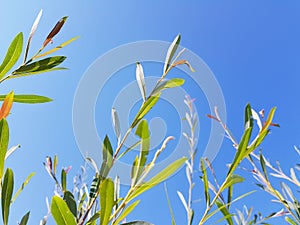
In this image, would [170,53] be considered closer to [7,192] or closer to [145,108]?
[145,108]

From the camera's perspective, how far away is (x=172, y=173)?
55 cm

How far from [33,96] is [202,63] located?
1.19 feet

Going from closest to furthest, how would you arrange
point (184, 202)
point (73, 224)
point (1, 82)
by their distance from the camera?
point (73, 224), point (1, 82), point (184, 202)

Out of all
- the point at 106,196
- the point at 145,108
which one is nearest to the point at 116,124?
the point at 145,108

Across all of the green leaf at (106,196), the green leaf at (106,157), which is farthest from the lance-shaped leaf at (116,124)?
the green leaf at (106,196)

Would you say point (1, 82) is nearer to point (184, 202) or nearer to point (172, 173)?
point (172, 173)

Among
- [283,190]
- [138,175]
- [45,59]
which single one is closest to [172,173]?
[138,175]

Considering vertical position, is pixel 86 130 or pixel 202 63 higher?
pixel 202 63

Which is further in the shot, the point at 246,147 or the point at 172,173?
the point at 246,147

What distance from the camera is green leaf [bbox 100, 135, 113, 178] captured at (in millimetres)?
566

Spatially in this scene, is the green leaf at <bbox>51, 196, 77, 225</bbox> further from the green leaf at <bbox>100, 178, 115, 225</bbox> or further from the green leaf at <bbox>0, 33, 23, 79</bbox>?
the green leaf at <bbox>0, 33, 23, 79</bbox>

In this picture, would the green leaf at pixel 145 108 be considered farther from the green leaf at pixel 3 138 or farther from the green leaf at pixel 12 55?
the green leaf at pixel 12 55

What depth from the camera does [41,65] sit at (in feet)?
2.40

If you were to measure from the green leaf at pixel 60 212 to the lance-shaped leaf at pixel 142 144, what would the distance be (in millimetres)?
120
